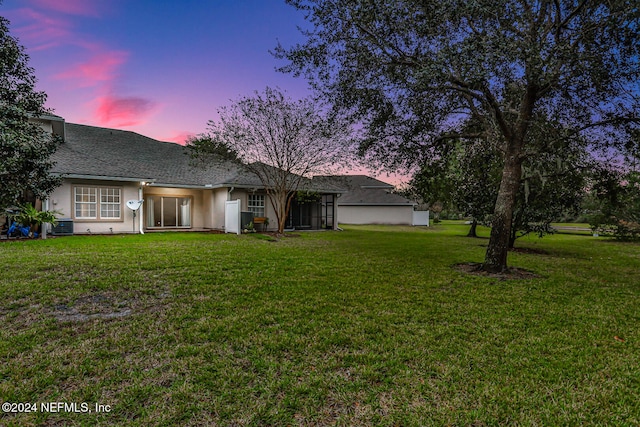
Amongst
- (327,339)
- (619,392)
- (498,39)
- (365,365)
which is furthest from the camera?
(498,39)

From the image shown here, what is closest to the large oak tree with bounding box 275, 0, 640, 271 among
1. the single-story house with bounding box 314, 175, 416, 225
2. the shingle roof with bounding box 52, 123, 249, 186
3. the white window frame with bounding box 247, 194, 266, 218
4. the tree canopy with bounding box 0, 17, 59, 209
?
the tree canopy with bounding box 0, 17, 59, 209

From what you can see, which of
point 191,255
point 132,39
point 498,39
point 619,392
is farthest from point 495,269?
point 132,39

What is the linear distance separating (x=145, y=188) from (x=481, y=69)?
16012 millimetres

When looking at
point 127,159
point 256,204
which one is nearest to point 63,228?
point 127,159

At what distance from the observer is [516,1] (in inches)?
276

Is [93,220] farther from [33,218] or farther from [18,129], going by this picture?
[18,129]

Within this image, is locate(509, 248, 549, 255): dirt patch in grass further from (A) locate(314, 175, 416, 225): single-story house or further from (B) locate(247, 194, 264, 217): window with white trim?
(A) locate(314, 175, 416, 225): single-story house

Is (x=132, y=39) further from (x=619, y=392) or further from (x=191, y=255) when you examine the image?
(x=619, y=392)

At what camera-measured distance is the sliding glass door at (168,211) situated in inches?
679

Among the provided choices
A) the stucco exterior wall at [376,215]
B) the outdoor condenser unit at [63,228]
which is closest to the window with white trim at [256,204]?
the outdoor condenser unit at [63,228]

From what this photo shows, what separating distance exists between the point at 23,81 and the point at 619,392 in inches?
334

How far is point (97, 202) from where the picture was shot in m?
14.4

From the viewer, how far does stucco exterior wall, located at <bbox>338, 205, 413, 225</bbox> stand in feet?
98.2

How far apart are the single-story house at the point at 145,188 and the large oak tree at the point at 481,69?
27.1ft
